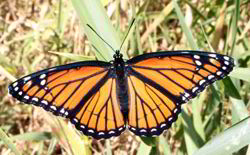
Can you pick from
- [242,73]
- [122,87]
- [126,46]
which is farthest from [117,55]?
[242,73]

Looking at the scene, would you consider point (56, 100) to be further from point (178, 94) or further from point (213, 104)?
point (213, 104)

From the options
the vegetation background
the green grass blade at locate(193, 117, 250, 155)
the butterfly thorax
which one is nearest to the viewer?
the green grass blade at locate(193, 117, 250, 155)

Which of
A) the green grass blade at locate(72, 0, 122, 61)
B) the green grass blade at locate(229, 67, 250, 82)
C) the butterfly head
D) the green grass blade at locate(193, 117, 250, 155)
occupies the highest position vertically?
the green grass blade at locate(72, 0, 122, 61)

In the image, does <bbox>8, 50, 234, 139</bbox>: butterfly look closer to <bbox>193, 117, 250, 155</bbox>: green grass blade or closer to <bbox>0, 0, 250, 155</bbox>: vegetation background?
<bbox>0, 0, 250, 155</bbox>: vegetation background

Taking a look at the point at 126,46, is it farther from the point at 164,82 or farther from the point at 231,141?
the point at 231,141

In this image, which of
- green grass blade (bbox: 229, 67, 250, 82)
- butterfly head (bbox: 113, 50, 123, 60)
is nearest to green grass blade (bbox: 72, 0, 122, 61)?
butterfly head (bbox: 113, 50, 123, 60)

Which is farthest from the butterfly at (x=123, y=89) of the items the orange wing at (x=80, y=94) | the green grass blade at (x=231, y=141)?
the green grass blade at (x=231, y=141)
